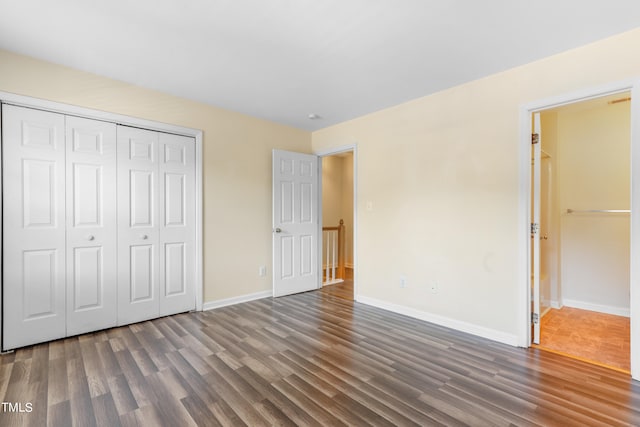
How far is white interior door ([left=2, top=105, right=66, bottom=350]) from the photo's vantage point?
2480 mm

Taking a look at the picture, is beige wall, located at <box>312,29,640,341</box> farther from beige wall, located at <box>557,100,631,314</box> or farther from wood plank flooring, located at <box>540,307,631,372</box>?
beige wall, located at <box>557,100,631,314</box>

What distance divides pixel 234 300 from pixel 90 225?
1773 millimetres

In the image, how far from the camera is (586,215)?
3.74m

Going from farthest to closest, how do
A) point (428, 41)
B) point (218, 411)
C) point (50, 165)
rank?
point (50, 165), point (428, 41), point (218, 411)

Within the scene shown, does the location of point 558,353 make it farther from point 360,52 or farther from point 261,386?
point 360,52

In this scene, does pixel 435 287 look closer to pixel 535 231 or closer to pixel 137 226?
pixel 535 231

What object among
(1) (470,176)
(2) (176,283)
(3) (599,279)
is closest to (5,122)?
(2) (176,283)

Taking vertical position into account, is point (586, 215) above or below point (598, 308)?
above

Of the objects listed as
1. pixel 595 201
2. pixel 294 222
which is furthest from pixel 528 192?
pixel 294 222

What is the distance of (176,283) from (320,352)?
1916 millimetres

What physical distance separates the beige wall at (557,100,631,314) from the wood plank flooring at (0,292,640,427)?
1897 millimetres

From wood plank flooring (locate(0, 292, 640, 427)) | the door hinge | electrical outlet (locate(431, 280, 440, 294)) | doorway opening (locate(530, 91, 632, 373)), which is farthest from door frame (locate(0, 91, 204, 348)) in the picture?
doorway opening (locate(530, 91, 632, 373))

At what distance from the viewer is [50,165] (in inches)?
→ 104

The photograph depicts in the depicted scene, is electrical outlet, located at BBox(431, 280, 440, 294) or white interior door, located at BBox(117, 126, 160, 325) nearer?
white interior door, located at BBox(117, 126, 160, 325)
